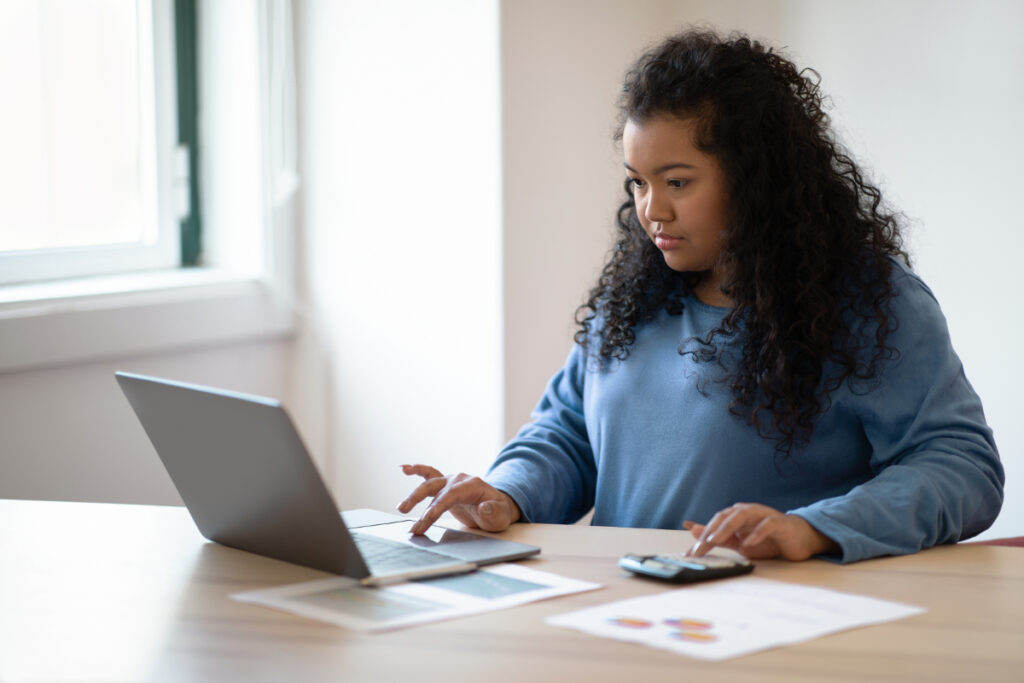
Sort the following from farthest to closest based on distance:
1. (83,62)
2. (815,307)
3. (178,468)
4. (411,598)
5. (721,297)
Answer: (83,62) → (721,297) → (815,307) → (178,468) → (411,598)

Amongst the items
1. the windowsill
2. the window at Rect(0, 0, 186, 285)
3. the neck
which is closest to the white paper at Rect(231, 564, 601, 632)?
the neck

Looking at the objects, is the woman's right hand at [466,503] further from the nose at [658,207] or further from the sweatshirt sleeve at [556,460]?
the nose at [658,207]

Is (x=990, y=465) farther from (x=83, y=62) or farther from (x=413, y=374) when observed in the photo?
(x=83, y=62)

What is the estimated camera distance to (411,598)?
1.19m

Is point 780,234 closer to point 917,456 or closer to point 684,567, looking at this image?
point 917,456

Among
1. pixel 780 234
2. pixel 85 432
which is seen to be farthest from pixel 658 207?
pixel 85 432

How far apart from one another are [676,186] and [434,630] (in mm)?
765

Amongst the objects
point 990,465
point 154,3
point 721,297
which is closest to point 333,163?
point 154,3

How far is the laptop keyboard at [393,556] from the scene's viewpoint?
129 cm

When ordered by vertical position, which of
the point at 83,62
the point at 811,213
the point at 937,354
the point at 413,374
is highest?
the point at 83,62

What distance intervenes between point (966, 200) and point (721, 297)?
104 centimetres

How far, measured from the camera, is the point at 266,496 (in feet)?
4.15

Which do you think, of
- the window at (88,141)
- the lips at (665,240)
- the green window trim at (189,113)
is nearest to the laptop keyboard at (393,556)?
the lips at (665,240)

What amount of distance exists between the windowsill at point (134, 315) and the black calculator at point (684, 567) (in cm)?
148
